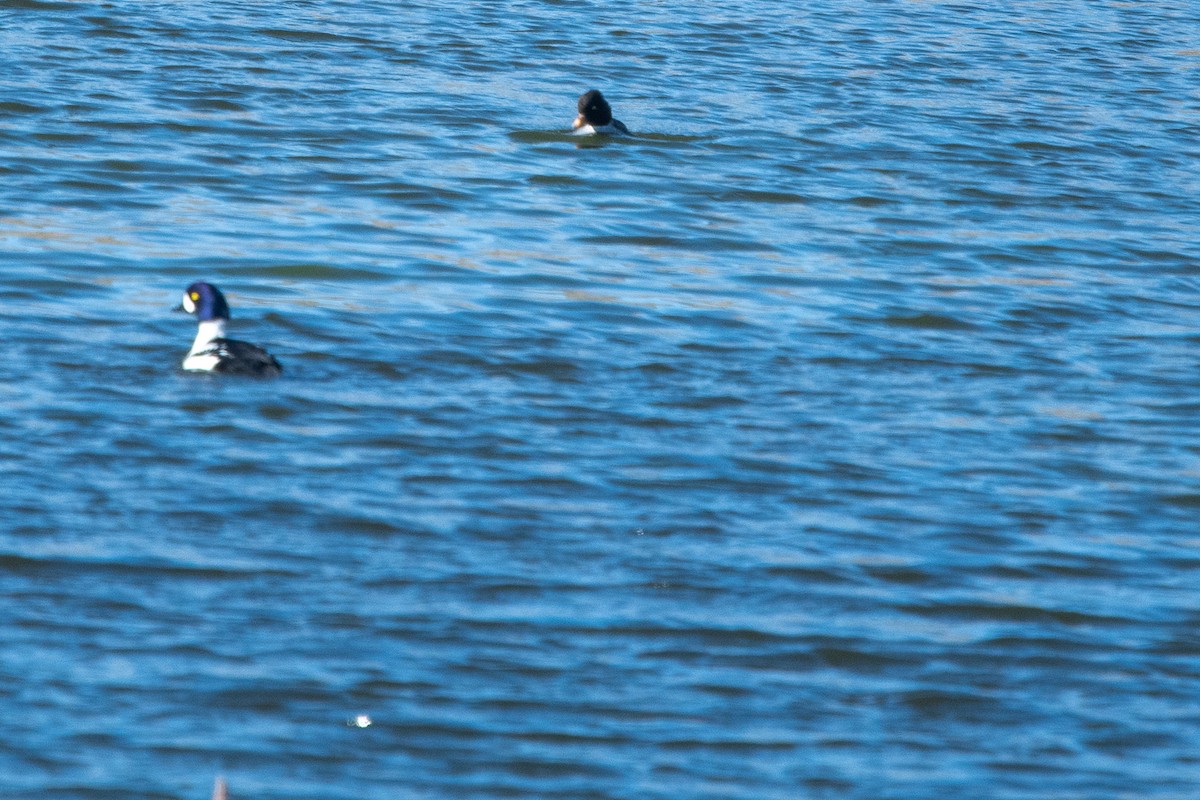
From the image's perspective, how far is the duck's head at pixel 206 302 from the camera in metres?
11.7

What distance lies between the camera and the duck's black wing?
37.1 feet

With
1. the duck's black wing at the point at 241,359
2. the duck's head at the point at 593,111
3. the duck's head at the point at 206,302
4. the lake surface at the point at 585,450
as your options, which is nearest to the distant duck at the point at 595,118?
the duck's head at the point at 593,111

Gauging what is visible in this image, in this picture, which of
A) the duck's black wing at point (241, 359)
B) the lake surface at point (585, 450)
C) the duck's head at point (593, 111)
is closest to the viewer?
the lake surface at point (585, 450)

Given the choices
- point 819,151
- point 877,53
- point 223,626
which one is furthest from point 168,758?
point 877,53

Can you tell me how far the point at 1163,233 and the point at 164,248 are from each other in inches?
308

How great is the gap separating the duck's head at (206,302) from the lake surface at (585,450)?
360mm

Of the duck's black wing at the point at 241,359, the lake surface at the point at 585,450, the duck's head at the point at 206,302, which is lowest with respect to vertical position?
the lake surface at the point at 585,450

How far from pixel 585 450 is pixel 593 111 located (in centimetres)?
875

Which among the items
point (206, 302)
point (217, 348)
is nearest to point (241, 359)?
point (217, 348)

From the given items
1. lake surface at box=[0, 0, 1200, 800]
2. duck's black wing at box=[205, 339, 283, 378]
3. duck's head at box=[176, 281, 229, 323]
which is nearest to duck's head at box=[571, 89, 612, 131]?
lake surface at box=[0, 0, 1200, 800]

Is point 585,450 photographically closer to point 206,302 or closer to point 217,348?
point 217,348

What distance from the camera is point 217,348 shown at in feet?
37.3

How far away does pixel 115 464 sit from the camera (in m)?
9.88

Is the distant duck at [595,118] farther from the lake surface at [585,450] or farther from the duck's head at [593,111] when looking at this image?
the lake surface at [585,450]
